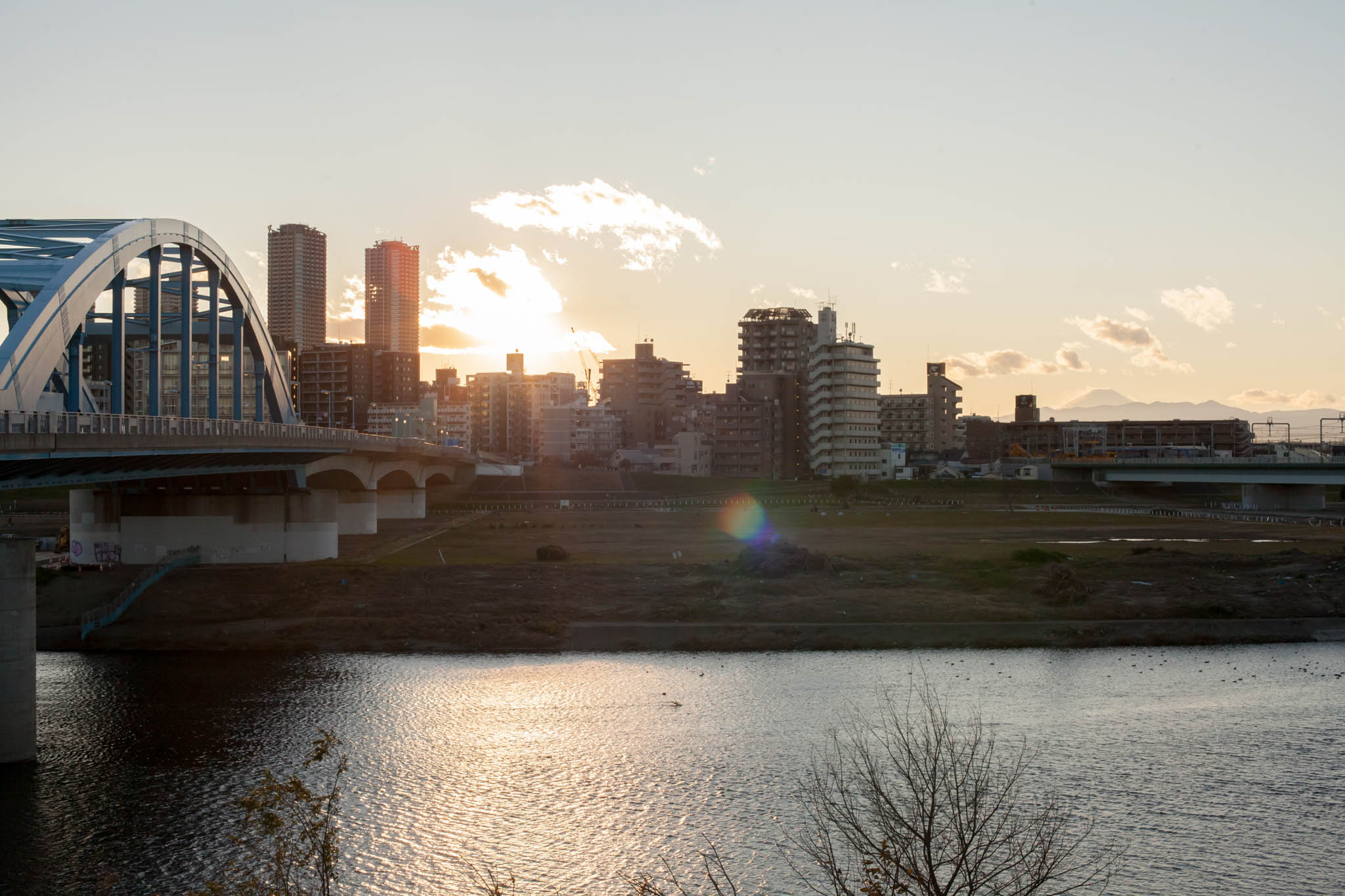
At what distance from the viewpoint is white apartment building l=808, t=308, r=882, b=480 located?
508ft

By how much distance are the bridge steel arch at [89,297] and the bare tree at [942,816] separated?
2946 cm

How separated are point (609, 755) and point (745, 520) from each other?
7112 centimetres

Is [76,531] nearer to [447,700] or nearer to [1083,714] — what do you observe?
[447,700]

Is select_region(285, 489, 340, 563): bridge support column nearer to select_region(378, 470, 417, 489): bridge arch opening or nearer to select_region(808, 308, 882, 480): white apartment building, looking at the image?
select_region(378, 470, 417, 489): bridge arch opening

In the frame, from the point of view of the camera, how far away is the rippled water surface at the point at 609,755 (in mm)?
22844

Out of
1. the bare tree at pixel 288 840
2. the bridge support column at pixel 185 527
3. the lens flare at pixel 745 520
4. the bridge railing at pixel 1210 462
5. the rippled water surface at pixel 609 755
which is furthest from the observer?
the bridge railing at pixel 1210 462

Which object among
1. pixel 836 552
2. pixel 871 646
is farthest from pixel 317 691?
pixel 836 552

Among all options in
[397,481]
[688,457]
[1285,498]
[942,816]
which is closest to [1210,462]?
[1285,498]

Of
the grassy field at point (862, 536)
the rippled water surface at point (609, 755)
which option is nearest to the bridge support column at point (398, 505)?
the grassy field at point (862, 536)

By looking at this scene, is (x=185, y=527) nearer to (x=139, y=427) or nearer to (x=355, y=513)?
(x=139, y=427)

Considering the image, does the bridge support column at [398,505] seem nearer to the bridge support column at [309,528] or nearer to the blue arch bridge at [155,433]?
the blue arch bridge at [155,433]

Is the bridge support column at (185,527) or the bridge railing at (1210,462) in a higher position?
the bridge railing at (1210,462)

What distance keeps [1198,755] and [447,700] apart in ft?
74.7

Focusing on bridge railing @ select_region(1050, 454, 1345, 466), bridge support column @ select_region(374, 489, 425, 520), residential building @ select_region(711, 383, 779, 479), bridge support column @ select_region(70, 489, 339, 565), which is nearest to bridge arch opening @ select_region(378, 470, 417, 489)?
bridge support column @ select_region(374, 489, 425, 520)
